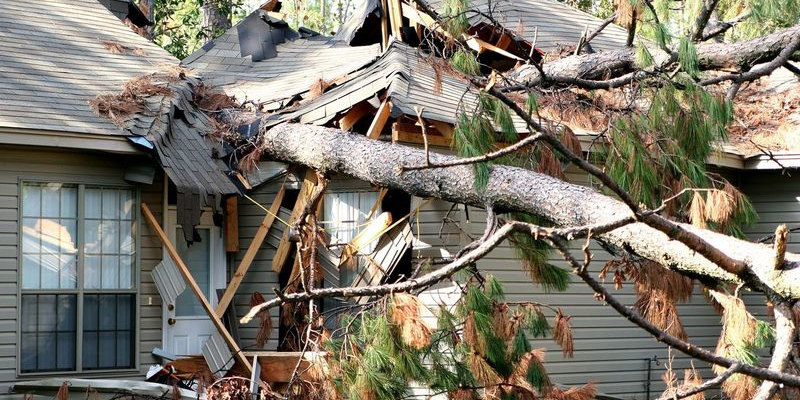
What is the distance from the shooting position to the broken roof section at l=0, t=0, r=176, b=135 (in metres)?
10.8

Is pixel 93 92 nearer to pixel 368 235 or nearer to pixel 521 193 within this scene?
pixel 368 235

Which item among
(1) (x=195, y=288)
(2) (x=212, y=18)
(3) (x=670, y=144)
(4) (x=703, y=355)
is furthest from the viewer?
(2) (x=212, y=18)

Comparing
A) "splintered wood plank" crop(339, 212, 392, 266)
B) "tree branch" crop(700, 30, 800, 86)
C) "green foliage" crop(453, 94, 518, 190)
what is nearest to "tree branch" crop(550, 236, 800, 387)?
"green foliage" crop(453, 94, 518, 190)

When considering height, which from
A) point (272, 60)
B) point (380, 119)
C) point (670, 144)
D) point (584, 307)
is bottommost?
point (584, 307)

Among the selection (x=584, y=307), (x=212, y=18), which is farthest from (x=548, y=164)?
(x=212, y=18)

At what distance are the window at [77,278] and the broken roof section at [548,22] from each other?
17.0ft

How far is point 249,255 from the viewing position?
1155cm

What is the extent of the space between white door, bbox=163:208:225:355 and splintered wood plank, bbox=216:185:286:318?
326 millimetres

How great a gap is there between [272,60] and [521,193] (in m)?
8.19

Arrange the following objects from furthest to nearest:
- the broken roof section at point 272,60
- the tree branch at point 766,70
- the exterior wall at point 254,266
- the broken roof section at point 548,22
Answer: the broken roof section at point 548,22 < the broken roof section at point 272,60 < the exterior wall at point 254,266 < the tree branch at point 766,70

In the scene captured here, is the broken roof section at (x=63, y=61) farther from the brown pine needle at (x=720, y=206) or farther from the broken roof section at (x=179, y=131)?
the brown pine needle at (x=720, y=206)

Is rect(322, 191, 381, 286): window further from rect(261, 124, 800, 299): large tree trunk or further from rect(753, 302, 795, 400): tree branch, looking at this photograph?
rect(753, 302, 795, 400): tree branch

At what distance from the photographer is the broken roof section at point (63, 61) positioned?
10.8 meters

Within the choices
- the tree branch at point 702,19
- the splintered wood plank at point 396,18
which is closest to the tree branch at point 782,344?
the tree branch at point 702,19
